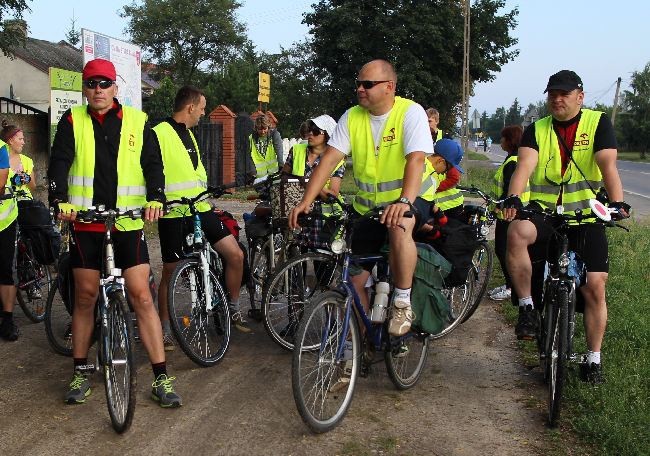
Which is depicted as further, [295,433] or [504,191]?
[504,191]

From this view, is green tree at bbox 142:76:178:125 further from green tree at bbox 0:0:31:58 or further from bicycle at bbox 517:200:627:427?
bicycle at bbox 517:200:627:427

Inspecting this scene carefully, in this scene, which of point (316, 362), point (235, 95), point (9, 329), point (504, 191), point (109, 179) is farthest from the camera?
point (235, 95)

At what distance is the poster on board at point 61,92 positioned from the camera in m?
11.4

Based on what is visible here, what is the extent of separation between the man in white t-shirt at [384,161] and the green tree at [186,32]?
210ft

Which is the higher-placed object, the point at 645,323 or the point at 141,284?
the point at 141,284

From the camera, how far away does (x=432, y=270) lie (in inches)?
195

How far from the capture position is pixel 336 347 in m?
4.46

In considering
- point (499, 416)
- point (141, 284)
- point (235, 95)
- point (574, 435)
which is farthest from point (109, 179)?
point (235, 95)

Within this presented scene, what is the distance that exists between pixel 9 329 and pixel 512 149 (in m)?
5.04

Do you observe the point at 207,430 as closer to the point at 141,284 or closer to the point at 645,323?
the point at 141,284

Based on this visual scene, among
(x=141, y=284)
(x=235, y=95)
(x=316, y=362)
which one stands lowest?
(x=316, y=362)

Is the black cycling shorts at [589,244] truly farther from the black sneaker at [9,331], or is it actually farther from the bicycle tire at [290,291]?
the black sneaker at [9,331]


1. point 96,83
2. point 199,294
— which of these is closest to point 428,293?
point 199,294

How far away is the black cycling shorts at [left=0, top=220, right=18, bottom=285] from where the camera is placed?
653cm
